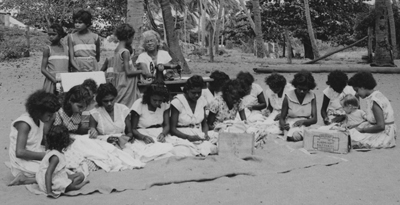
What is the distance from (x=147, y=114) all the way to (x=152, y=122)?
11 centimetres

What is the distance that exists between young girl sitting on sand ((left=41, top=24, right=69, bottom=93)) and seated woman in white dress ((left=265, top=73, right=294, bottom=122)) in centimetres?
288

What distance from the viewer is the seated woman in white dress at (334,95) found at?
21.3 feet

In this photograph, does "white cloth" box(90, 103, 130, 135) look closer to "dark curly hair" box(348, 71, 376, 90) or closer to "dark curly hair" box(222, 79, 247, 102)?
"dark curly hair" box(222, 79, 247, 102)

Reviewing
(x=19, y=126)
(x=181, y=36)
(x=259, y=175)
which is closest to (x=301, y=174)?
(x=259, y=175)

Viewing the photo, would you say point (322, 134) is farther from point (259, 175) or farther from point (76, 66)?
point (76, 66)

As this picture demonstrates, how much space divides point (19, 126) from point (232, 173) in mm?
1986

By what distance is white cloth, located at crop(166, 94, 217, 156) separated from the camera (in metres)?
5.20

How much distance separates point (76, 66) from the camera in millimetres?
6320

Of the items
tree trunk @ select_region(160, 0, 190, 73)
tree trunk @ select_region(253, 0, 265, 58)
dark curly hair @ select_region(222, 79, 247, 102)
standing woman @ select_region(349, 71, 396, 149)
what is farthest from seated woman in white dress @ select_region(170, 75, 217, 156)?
tree trunk @ select_region(253, 0, 265, 58)

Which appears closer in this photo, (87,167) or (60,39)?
(87,167)

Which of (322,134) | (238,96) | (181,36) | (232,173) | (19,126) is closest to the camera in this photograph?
(19,126)

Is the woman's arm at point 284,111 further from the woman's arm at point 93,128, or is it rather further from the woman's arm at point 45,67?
the woman's arm at point 45,67

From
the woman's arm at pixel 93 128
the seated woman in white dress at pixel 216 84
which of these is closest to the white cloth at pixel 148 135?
the woman's arm at pixel 93 128

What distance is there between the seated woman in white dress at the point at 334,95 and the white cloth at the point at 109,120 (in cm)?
281
